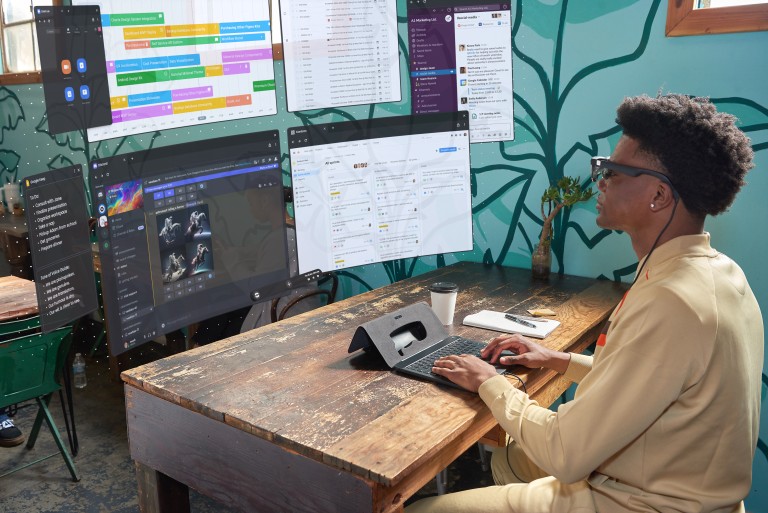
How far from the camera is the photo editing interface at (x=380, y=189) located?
2.00 meters

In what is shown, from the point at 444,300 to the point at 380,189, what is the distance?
1.23ft

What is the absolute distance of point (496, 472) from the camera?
187 cm

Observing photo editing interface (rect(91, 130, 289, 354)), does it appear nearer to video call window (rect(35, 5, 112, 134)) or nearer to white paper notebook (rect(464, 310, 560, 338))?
video call window (rect(35, 5, 112, 134))

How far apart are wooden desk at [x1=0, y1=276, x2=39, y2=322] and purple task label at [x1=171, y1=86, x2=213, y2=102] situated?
1.43 m

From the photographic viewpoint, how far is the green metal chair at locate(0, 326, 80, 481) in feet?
9.05

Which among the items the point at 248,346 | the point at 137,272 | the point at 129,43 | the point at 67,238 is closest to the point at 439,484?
the point at 248,346

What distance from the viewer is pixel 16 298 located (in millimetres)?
3176

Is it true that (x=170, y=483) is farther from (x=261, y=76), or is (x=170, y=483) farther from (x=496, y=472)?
(x=261, y=76)

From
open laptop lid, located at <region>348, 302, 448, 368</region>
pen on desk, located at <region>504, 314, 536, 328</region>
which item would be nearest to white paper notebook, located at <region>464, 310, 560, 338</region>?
pen on desk, located at <region>504, 314, 536, 328</region>

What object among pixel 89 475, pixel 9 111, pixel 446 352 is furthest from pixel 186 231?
pixel 9 111

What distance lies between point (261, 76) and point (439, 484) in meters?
1.45

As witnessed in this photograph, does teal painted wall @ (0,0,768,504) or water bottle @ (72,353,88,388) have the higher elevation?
teal painted wall @ (0,0,768,504)

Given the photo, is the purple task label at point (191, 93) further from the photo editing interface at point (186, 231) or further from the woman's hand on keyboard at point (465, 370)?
the woman's hand on keyboard at point (465, 370)

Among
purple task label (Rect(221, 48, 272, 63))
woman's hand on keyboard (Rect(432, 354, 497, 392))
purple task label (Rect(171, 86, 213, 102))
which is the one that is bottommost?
woman's hand on keyboard (Rect(432, 354, 497, 392))
